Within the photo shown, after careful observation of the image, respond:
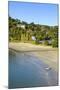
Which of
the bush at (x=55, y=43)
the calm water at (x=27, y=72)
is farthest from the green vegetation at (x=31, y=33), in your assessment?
the calm water at (x=27, y=72)

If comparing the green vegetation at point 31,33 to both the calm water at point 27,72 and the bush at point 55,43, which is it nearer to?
the bush at point 55,43

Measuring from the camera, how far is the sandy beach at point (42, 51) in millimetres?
2713

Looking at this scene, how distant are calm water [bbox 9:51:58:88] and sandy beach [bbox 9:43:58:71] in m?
0.05

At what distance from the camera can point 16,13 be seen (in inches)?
106

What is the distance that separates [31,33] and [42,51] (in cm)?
29

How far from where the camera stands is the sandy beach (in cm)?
271

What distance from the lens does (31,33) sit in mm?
2756

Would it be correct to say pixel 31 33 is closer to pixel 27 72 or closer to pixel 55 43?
pixel 55 43

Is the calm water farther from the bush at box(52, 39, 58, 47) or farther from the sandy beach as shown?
the bush at box(52, 39, 58, 47)

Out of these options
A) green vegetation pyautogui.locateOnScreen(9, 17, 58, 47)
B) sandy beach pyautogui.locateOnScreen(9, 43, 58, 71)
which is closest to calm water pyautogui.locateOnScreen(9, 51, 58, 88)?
sandy beach pyautogui.locateOnScreen(9, 43, 58, 71)

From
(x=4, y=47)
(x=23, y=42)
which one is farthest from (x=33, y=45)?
(x=4, y=47)

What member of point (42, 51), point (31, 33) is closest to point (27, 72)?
point (42, 51)

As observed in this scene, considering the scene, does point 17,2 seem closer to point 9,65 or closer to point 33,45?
point 33,45

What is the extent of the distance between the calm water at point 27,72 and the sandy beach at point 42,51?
0.18ft
